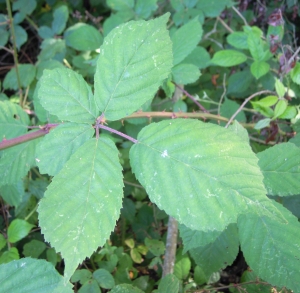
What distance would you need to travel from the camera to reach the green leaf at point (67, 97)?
96 cm

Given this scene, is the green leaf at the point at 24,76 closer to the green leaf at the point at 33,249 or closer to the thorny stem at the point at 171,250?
the green leaf at the point at 33,249

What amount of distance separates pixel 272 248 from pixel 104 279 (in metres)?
0.82

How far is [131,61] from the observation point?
95 cm

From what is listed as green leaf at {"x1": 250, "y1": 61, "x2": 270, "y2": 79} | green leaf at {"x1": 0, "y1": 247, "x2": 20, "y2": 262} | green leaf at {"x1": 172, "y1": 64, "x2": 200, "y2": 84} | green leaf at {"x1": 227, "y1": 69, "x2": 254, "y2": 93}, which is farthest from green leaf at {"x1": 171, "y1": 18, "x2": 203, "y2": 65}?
green leaf at {"x1": 0, "y1": 247, "x2": 20, "y2": 262}

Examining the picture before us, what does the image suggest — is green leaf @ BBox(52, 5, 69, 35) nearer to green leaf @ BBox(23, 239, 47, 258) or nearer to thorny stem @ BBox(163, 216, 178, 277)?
green leaf @ BBox(23, 239, 47, 258)

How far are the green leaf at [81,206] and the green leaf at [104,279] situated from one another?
840 mm

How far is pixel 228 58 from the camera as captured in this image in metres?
1.89

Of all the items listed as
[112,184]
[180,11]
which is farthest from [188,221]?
[180,11]

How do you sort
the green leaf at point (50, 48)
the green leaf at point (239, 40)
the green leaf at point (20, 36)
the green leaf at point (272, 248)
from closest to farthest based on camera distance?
the green leaf at point (272, 248), the green leaf at point (239, 40), the green leaf at point (50, 48), the green leaf at point (20, 36)

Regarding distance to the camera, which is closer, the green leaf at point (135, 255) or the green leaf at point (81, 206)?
the green leaf at point (81, 206)

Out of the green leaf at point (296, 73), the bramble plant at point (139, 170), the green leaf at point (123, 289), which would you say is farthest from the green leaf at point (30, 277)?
the green leaf at point (296, 73)

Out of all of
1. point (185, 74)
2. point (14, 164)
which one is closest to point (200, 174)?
point (14, 164)

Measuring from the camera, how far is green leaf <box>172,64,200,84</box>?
1.63m

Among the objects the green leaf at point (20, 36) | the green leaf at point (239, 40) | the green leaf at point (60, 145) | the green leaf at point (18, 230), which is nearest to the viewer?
the green leaf at point (60, 145)
